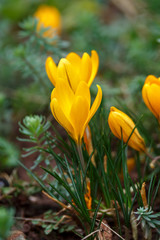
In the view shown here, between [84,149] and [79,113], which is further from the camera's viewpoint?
[84,149]

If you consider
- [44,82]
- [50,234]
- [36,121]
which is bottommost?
[50,234]

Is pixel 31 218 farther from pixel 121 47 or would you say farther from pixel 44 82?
pixel 121 47

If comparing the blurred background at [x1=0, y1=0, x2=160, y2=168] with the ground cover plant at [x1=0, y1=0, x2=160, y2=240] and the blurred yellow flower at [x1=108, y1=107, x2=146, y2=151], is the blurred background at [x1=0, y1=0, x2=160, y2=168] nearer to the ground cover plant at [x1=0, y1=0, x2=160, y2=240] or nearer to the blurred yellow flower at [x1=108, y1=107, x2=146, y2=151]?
the ground cover plant at [x1=0, y1=0, x2=160, y2=240]

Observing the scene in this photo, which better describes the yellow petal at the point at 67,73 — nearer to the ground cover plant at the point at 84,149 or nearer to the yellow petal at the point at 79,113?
the ground cover plant at the point at 84,149

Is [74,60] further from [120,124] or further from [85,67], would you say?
[120,124]

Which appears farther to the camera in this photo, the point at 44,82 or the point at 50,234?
the point at 44,82

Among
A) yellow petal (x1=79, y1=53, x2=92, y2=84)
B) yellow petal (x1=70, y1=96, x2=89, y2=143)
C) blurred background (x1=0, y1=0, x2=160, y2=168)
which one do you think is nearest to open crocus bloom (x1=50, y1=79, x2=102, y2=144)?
yellow petal (x1=70, y1=96, x2=89, y2=143)

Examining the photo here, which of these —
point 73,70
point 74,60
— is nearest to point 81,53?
point 74,60

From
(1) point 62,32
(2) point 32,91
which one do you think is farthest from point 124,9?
(2) point 32,91
